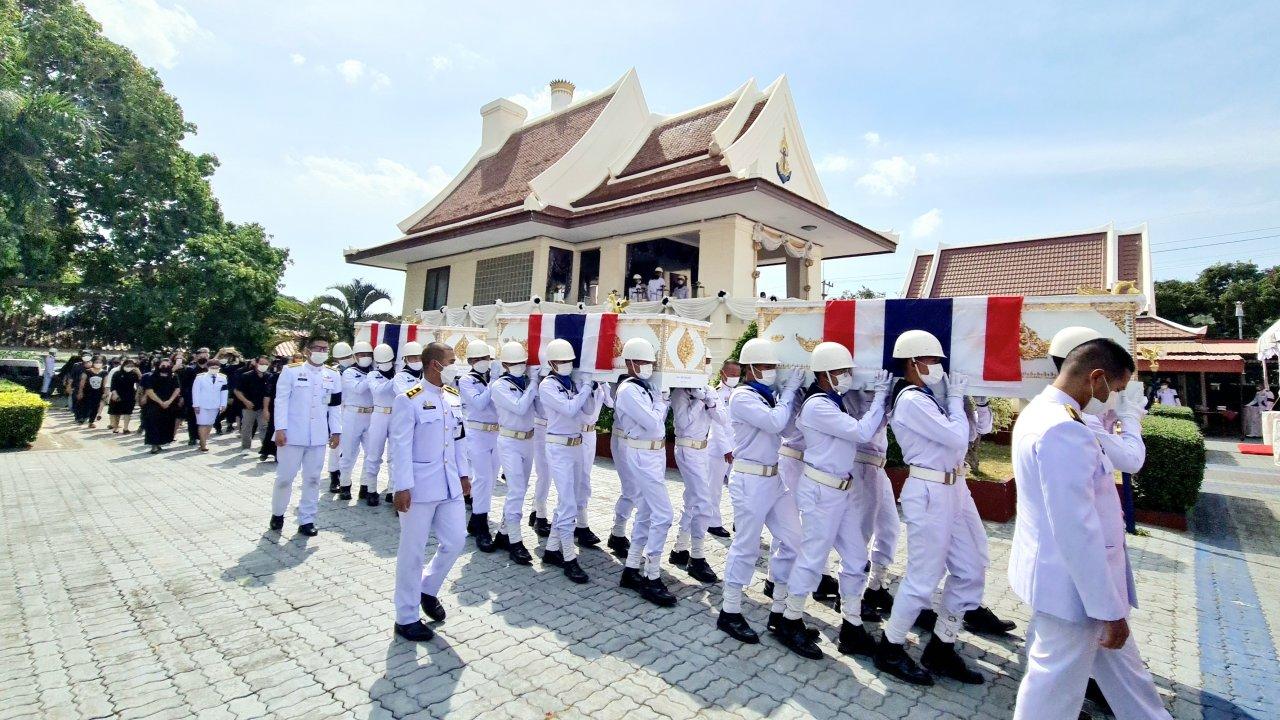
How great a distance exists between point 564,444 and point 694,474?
1.26m

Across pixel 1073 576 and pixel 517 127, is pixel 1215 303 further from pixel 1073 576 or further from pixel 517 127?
pixel 1073 576

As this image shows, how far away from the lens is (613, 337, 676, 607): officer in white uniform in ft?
15.2

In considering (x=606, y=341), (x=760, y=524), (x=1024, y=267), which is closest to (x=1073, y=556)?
(x=760, y=524)

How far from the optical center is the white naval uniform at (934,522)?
11.7ft

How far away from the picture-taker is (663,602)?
175 inches

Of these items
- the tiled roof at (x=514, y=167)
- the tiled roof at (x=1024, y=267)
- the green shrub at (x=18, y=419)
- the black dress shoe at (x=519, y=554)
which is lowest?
the black dress shoe at (x=519, y=554)

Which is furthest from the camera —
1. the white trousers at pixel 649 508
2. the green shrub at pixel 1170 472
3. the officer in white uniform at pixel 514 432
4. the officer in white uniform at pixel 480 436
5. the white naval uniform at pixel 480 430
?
the green shrub at pixel 1170 472

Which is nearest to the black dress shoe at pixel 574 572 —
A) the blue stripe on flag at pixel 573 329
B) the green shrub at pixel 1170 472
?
the blue stripe on flag at pixel 573 329

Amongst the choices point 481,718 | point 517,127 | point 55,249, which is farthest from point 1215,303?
point 55,249

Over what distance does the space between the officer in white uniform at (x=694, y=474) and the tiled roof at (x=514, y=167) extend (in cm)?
1523

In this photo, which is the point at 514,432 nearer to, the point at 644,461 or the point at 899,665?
the point at 644,461

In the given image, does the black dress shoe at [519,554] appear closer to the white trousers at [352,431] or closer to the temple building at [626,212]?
the white trousers at [352,431]

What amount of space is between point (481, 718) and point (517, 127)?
83.8 ft

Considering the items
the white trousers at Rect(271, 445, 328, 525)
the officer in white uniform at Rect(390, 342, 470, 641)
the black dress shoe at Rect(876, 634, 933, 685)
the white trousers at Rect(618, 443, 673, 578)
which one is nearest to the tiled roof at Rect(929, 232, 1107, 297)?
the white trousers at Rect(618, 443, 673, 578)
